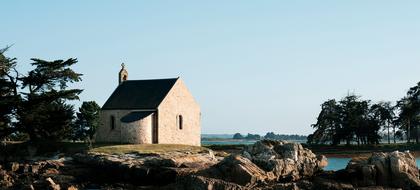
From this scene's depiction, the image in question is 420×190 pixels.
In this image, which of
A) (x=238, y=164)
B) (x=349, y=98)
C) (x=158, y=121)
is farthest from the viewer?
(x=349, y=98)

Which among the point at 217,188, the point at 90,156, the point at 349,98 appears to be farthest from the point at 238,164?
the point at 349,98

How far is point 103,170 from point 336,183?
1660cm

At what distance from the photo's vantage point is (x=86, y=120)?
6412 centimetres

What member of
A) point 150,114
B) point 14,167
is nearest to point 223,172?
point 14,167

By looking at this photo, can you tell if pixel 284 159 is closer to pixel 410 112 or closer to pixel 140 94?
pixel 140 94

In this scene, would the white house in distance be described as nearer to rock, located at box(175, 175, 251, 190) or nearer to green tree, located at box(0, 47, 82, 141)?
green tree, located at box(0, 47, 82, 141)

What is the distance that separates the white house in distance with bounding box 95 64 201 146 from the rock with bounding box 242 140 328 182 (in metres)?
16.4

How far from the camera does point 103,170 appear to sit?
4256 centimetres

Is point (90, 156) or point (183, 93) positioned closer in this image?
point (90, 156)

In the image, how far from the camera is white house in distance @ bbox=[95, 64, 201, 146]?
178ft

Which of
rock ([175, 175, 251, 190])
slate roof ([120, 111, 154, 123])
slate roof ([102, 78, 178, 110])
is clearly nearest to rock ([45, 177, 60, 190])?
rock ([175, 175, 251, 190])

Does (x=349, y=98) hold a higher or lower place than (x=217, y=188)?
higher

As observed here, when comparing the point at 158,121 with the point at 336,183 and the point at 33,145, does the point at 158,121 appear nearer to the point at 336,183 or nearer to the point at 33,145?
the point at 33,145

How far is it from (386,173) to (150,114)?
24.7 meters
